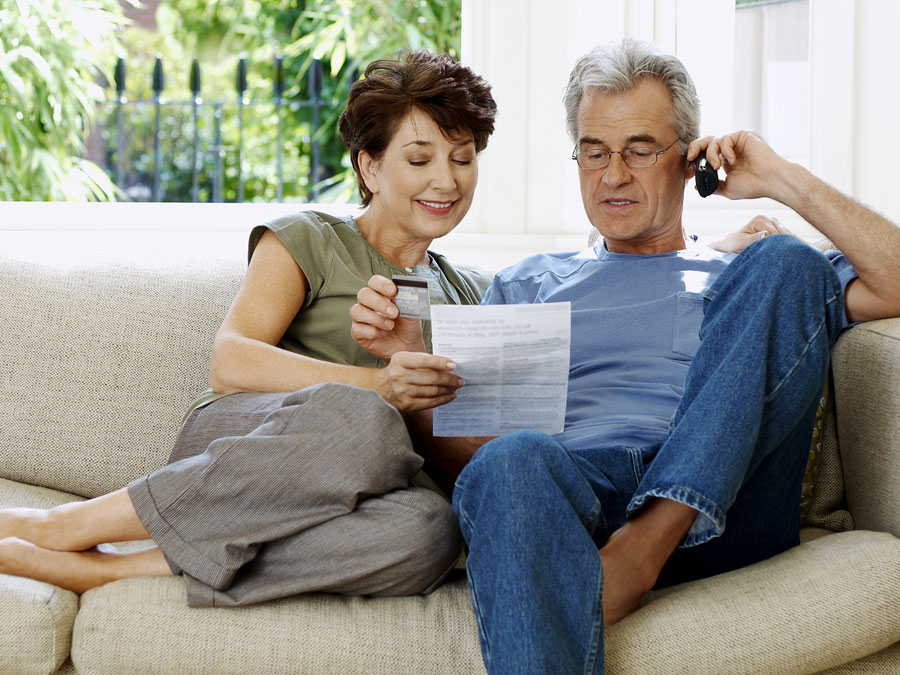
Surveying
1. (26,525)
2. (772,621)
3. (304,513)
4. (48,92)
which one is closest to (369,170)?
(304,513)

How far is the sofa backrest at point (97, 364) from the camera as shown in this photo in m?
1.86

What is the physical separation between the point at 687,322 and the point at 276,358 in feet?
2.34

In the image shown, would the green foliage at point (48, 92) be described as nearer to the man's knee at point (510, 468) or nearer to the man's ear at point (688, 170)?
the man's ear at point (688, 170)

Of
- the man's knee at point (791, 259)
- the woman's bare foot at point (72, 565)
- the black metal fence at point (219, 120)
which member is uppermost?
the black metal fence at point (219, 120)

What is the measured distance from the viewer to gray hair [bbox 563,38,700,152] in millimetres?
1809

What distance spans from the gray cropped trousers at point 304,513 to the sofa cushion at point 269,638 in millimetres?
35

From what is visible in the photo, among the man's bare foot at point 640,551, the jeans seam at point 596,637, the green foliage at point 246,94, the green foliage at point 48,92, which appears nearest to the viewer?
the jeans seam at point 596,637

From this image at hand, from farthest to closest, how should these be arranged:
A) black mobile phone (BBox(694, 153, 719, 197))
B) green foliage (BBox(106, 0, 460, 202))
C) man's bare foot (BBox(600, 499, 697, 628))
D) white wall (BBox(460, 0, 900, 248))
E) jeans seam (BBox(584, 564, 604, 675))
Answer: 1. green foliage (BBox(106, 0, 460, 202))
2. white wall (BBox(460, 0, 900, 248))
3. black mobile phone (BBox(694, 153, 719, 197))
4. man's bare foot (BBox(600, 499, 697, 628))
5. jeans seam (BBox(584, 564, 604, 675))

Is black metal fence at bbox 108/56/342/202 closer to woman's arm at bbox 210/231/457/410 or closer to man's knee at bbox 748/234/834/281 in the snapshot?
woman's arm at bbox 210/231/457/410

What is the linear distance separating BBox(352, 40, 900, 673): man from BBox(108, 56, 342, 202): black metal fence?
2.06 metres

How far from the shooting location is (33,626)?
132cm

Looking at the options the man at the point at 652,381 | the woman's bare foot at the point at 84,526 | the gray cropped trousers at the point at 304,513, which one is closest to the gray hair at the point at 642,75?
the man at the point at 652,381

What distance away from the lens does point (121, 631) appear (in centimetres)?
131

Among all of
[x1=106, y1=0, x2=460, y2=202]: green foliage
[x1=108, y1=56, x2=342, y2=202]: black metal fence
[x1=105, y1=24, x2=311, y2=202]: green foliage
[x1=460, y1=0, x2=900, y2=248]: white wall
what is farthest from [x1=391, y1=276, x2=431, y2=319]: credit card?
[x1=105, y1=24, x2=311, y2=202]: green foliage
